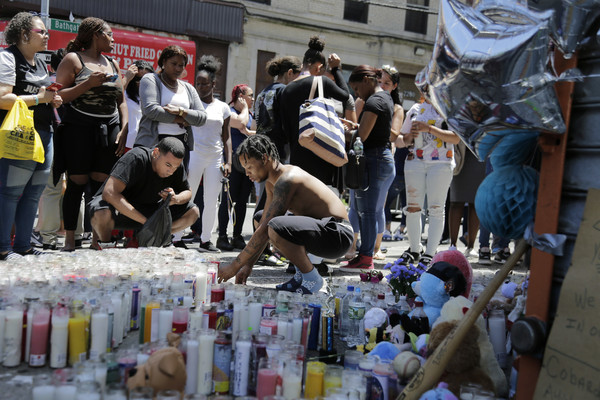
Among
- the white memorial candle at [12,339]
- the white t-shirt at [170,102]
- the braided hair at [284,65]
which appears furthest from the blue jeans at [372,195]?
the white memorial candle at [12,339]

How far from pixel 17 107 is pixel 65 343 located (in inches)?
97.6

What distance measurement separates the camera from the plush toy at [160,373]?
195cm

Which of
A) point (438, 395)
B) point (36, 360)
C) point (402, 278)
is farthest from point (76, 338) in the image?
point (402, 278)

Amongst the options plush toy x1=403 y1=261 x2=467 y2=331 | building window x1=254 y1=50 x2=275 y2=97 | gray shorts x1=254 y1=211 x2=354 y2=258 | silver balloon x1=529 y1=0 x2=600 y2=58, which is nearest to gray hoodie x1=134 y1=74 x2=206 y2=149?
gray shorts x1=254 y1=211 x2=354 y2=258

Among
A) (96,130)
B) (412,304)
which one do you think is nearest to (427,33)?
(96,130)

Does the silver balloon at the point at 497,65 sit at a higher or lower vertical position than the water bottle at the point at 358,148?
higher

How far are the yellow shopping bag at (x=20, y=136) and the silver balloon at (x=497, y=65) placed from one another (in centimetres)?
339

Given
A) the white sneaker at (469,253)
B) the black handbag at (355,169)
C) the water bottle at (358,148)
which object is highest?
the water bottle at (358,148)

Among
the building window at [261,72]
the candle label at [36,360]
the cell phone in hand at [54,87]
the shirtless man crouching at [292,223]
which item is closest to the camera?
the candle label at [36,360]

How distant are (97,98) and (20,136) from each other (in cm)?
90

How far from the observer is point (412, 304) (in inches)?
131

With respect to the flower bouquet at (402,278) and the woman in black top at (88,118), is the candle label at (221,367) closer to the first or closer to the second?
the flower bouquet at (402,278)

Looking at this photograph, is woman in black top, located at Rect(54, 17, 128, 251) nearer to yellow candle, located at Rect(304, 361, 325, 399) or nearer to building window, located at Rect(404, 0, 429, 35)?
yellow candle, located at Rect(304, 361, 325, 399)

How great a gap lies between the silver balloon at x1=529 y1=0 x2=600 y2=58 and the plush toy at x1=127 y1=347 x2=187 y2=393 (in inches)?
62.1
